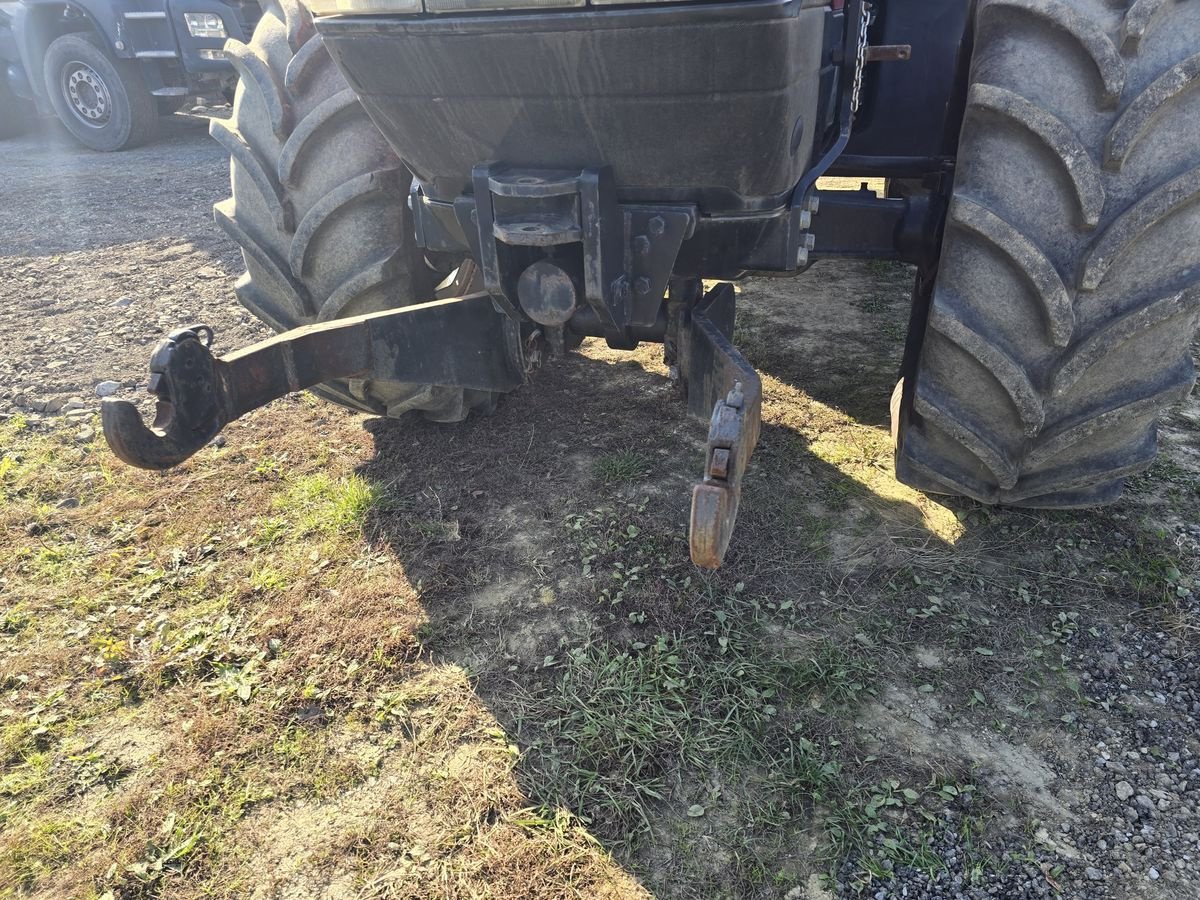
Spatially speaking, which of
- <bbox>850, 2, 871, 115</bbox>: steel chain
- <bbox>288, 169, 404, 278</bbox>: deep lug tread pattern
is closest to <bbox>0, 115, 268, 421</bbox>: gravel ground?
<bbox>288, 169, 404, 278</bbox>: deep lug tread pattern

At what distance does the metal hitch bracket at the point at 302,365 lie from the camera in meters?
1.82

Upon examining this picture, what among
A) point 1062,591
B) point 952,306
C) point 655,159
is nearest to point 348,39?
point 655,159

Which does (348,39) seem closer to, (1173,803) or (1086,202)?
(1086,202)

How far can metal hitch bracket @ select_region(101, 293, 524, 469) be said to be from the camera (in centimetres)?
182

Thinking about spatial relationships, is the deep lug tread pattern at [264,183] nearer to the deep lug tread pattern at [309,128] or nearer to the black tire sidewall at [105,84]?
the deep lug tread pattern at [309,128]

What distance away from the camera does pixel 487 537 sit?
268 centimetres

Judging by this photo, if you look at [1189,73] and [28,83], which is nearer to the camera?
[1189,73]

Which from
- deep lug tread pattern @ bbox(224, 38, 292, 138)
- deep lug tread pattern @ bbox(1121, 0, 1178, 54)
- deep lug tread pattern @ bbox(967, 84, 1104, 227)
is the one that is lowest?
deep lug tread pattern @ bbox(967, 84, 1104, 227)

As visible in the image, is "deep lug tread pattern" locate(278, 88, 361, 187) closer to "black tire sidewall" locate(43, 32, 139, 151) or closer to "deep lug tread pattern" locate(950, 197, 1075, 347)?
"deep lug tread pattern" locate(950, 197, 1075, 347)

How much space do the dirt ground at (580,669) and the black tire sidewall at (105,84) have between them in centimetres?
715

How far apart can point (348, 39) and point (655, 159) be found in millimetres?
670

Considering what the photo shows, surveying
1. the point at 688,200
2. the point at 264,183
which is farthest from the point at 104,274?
the point at 688,200

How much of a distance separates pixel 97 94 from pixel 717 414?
33.5 ft

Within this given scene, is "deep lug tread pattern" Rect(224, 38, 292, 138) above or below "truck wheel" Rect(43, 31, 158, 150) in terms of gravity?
above
